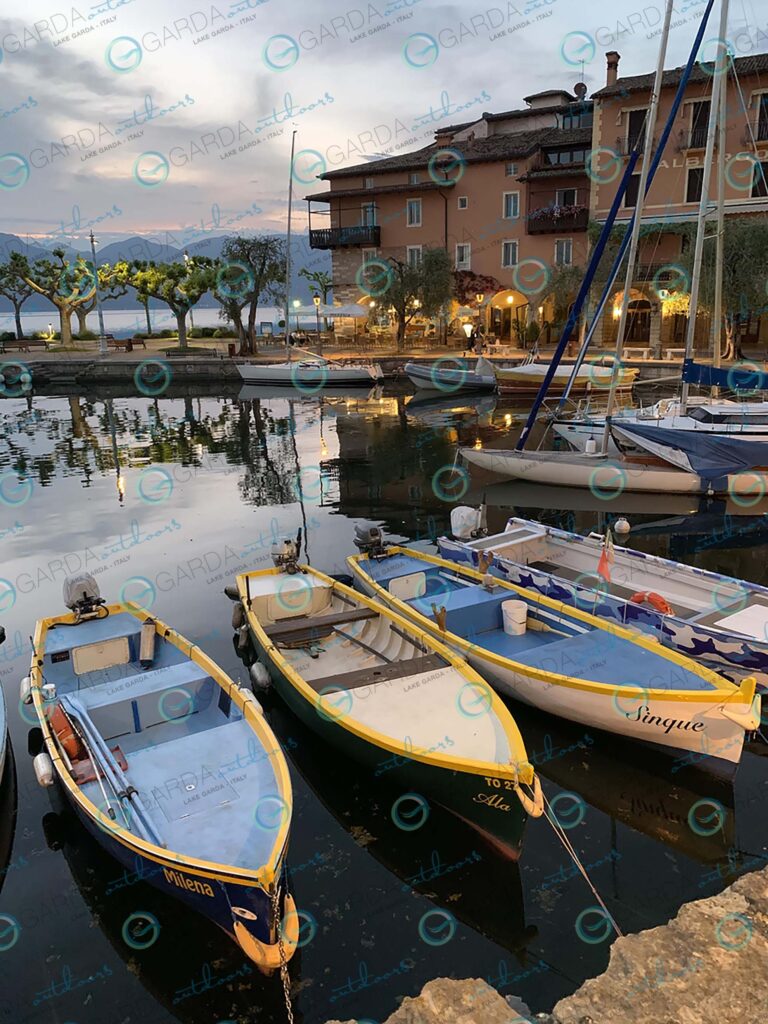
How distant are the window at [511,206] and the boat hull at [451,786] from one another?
50.6 m

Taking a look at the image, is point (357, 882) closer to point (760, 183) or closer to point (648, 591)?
point (648, 591)

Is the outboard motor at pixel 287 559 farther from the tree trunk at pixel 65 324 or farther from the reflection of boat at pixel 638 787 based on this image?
the tree trunk at pixel 65 324

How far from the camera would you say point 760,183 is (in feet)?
144

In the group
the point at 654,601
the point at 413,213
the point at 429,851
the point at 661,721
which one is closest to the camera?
the point at 429,851

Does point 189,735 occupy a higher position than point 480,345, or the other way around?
point 480,345

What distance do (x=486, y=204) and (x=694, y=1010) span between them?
Answer: 183 ft

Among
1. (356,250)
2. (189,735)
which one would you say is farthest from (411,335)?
(189,735)

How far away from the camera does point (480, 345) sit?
1987 inches

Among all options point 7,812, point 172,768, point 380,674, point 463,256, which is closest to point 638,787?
point 380,674

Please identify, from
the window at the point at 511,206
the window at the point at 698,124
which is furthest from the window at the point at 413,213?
the window at the point at 698,124

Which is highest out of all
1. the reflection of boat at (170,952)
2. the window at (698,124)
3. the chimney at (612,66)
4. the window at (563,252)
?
the chimney at (612,66)

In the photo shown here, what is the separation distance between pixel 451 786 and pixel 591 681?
2444 mm

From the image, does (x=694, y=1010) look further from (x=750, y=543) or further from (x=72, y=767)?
(x=750, y=543)

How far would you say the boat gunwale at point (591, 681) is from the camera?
8.15 m
